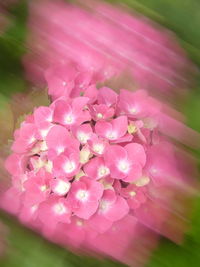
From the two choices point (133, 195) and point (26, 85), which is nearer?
point (133, 195)

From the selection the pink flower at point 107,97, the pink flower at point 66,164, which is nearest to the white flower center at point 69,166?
the pink flower at point 66,164

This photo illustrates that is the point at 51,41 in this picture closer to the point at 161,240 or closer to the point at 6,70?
the point at 6,70

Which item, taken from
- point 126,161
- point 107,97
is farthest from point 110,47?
point 126,161

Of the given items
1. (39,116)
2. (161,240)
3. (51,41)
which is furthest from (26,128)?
(161,240)

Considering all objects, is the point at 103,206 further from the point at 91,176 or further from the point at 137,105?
the point at 137,105

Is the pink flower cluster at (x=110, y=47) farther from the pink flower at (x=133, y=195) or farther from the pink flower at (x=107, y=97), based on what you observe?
the pink flower at (x=133, y=195)

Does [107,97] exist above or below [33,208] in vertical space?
above
